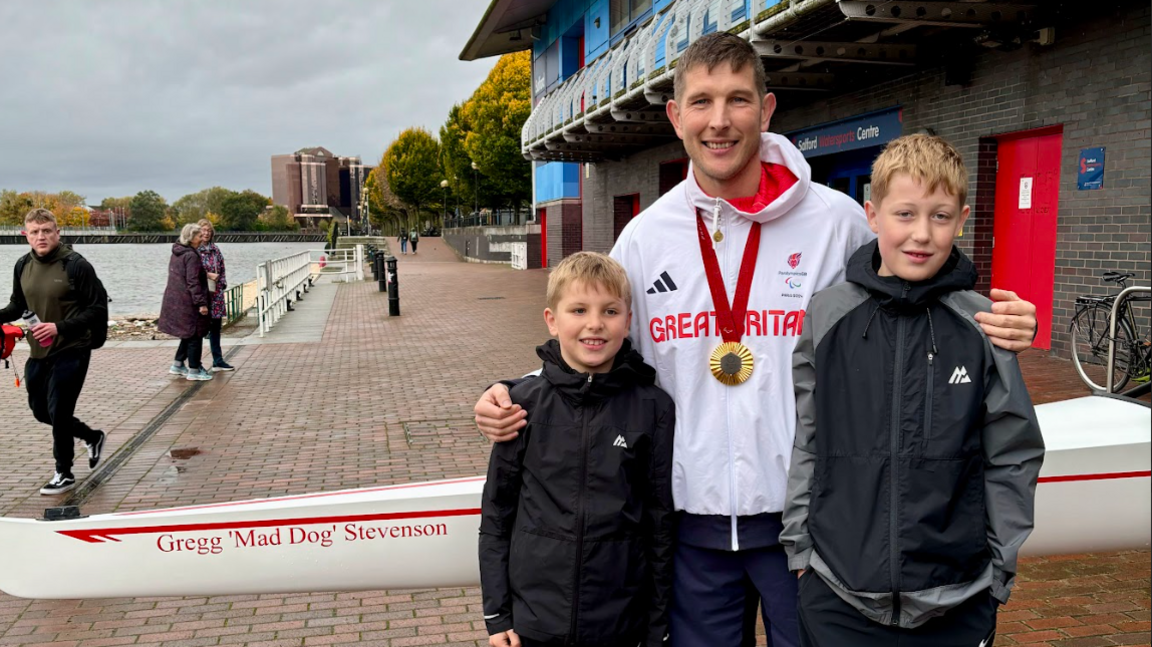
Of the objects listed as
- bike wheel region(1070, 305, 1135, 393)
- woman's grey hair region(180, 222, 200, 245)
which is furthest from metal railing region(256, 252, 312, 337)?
bike wheel region(1070, 305, 1135, 393)

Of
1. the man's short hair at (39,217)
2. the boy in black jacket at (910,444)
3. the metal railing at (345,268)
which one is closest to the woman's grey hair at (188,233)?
the man's short hair at (39,217)

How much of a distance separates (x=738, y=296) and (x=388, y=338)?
40.7 ft

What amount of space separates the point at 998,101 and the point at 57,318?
31.8 ft

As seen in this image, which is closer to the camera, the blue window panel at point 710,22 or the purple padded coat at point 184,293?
the purple padded coat at point 184,293

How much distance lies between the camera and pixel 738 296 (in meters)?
2.11

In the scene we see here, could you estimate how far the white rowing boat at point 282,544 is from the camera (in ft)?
10.3

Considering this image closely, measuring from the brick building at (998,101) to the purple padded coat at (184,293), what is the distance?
7328mm

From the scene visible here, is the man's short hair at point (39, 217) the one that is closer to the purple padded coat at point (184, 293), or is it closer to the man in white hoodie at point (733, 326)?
the purple padded coat at point (184, 293)

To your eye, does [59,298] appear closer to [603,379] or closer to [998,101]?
[603,379]

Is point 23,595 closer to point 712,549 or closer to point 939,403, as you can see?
point 712,549

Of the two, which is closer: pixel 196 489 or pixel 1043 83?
pixel 196 489

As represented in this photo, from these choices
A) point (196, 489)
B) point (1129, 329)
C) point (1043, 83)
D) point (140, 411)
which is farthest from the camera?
point (1043, 83)

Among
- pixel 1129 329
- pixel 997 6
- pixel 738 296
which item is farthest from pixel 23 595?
pixel 997 6

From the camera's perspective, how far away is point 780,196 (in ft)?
6.82
